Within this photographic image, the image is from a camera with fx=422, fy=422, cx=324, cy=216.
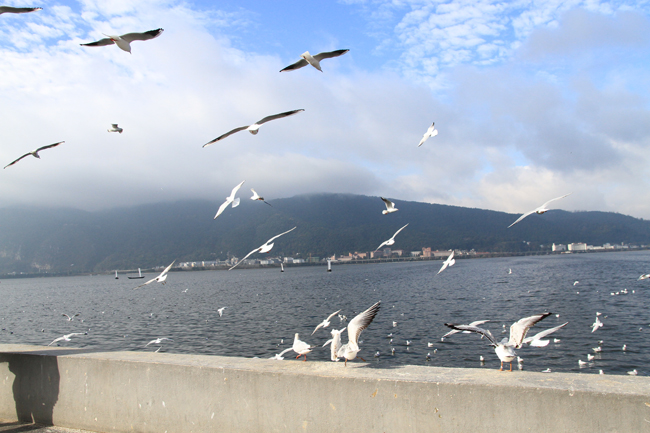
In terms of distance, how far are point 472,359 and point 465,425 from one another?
44.2 feet

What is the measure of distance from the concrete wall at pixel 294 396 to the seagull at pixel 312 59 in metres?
4.44

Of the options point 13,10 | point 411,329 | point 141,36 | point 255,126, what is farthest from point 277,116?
point 411,329

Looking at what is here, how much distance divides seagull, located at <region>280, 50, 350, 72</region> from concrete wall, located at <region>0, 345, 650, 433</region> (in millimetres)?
4441

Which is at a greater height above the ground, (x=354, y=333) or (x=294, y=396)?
(x=354, y=333)

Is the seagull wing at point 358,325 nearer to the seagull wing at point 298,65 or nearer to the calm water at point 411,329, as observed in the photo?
the calm water at point 411,329

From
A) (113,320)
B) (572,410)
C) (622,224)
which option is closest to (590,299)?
(572,410)

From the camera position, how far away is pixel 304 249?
184500 millimetres

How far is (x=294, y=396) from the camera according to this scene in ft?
13.0

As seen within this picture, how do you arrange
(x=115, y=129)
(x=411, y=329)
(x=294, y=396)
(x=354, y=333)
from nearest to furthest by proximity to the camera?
(x=294, y=396)
(x=354, y=333)
(x=115, y=129)
(x=411, y=329)

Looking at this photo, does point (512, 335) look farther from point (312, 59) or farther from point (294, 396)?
point (312, 59)

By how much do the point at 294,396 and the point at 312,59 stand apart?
192 inches

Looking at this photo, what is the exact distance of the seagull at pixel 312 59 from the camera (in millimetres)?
6461

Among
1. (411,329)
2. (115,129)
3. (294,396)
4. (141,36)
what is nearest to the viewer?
(294,396)

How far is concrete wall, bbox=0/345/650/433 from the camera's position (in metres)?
3.31
